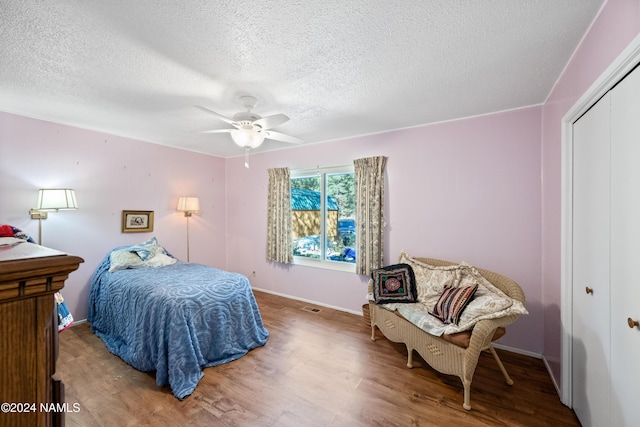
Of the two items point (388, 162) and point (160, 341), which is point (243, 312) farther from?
point (388, 162)

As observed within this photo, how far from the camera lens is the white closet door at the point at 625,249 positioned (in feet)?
4.10

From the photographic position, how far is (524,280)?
2.64 m

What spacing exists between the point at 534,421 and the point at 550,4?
8.54 feet

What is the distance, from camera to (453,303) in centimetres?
229

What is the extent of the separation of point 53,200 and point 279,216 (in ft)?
8.72

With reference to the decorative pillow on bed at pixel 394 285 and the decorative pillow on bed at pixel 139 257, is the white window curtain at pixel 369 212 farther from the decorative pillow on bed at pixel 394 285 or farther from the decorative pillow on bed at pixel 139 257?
the decorative pillow on bed at pixel 139 257

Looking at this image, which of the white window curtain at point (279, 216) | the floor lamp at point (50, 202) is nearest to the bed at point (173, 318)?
the floor lamp at point (50, 202)

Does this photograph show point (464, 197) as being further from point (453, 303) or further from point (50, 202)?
point (50, 202)

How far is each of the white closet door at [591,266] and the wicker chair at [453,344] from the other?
0.40 m

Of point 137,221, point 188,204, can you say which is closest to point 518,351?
point 188,204

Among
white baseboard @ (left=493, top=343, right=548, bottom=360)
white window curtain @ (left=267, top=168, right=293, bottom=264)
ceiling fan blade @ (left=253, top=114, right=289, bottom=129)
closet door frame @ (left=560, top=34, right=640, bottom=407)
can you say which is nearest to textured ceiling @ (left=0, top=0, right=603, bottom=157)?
ceiling fan blade @ (left=253, top=114, right=289, bottom=129)

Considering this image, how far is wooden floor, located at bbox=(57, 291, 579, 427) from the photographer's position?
183 cm

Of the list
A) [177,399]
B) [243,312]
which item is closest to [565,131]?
[243,312]

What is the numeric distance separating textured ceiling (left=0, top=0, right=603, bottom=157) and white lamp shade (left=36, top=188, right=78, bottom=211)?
87 centimetres
